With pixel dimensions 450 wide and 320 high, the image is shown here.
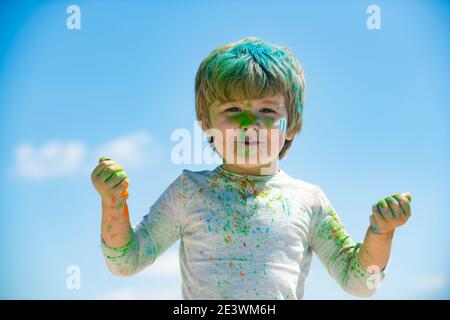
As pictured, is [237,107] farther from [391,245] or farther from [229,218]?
[391,245]

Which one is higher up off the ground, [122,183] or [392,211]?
[122,183]

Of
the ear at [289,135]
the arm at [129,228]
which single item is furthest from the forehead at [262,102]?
the arm at [129,228]

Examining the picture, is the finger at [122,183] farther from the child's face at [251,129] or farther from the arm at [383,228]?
the arm at [383,228]

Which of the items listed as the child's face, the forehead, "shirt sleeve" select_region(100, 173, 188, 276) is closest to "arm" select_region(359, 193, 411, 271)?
the child's face

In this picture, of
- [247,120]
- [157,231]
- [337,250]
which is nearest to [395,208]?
[337,250]

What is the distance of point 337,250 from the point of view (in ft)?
9.59

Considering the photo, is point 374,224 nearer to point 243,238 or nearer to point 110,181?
point 243,238

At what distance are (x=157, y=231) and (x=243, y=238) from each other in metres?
0.39

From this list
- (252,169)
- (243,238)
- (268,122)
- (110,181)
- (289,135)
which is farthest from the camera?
(289,135)

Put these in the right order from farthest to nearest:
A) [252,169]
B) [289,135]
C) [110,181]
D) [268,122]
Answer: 1. [289,135]
2. [252,169]
3. [268,122]
4. [110,181]

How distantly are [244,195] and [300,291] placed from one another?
0.49 meters

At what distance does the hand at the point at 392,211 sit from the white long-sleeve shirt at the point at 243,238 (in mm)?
230
